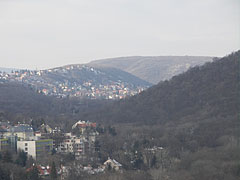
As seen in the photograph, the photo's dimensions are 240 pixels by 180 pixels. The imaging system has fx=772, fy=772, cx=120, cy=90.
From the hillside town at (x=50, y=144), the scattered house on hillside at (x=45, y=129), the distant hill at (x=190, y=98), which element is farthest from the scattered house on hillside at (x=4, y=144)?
the distant hill at (x=190, y=98)

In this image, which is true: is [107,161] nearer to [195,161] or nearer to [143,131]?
[195,161]

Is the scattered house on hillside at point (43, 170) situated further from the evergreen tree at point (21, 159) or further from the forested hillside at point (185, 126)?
the forested hillside at point (185, 126)

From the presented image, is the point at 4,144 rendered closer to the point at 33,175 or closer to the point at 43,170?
the point at 43,170

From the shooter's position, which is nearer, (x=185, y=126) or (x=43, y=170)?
(x=43, y=170)

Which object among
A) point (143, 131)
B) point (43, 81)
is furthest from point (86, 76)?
point (143, 131)

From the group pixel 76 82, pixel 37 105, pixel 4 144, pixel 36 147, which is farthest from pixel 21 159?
pixel 76 82

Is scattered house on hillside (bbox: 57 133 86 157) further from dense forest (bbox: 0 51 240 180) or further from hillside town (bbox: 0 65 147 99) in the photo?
hillside town (bbox: 0 65 147 99)

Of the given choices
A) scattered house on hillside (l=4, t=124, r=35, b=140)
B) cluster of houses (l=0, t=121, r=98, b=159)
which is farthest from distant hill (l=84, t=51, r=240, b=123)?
scattered house on hillside (l=4, t=124, r=35, b=140)
